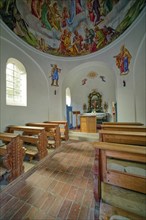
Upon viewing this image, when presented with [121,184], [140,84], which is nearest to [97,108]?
[140,84]

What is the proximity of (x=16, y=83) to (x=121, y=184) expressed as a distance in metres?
5.48

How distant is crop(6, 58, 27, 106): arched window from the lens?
467cm

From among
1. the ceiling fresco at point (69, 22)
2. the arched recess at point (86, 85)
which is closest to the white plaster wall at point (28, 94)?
the ceiling fresco at point (69, 22)

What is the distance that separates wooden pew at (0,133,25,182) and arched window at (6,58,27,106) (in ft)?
9.11

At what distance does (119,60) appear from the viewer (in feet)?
19.0

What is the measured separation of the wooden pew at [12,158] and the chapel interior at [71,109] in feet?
0.06

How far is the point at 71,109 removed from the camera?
9.12m

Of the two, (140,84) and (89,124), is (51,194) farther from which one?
(140,84)

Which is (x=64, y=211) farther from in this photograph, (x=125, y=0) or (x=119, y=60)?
(x=125, y=0)

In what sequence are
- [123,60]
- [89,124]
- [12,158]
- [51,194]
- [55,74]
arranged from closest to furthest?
[51,194] < [12,158] < [123,60] < [89,124] < [55,74]

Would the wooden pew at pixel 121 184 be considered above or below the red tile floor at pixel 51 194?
above

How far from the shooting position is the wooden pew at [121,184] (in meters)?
1.26

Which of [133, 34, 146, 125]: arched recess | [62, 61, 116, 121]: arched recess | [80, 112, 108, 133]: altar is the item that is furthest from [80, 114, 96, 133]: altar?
[133, 34, 146, 125]: arched recess

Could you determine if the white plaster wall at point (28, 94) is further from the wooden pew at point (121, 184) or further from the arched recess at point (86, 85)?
the wooden pew at point (121, 184)
